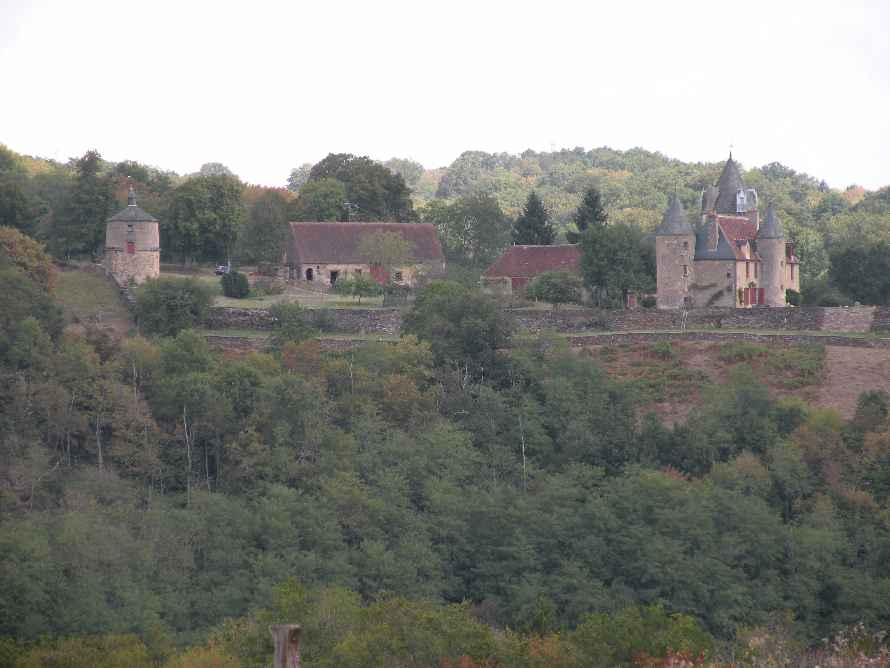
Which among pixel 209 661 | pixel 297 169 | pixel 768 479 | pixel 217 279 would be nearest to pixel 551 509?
pixel 768 479

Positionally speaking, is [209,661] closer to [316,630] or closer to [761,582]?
[316,630]

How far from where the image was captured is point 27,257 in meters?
52.9

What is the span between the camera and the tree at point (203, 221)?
63938mm

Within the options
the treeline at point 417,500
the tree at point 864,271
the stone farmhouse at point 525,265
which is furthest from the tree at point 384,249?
the tree at point 864,271

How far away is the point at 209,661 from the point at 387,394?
18094 millimetres

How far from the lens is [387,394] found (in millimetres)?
47750

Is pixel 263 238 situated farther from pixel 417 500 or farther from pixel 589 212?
pixel 417 500

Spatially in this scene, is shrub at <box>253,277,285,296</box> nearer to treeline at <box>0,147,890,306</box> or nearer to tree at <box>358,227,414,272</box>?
tree at <box>358,227,414,272</box>

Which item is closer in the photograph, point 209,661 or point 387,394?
point 209,661

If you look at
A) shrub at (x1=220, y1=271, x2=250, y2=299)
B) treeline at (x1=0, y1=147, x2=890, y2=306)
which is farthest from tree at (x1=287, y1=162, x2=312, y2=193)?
shrub at (x1=220, y1=271, x2=250, y2=299)

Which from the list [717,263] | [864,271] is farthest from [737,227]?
[864,271]

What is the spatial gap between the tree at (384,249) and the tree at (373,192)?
7.48 m

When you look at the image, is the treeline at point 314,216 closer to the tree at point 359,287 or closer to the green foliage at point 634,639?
the tree at point 359,287

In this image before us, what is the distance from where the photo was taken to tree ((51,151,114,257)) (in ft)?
202
